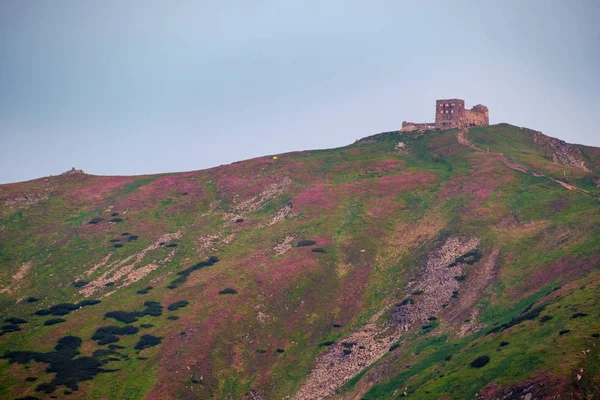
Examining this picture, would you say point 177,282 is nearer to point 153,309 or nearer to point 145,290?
point 145,290

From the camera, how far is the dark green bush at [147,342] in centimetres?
10978

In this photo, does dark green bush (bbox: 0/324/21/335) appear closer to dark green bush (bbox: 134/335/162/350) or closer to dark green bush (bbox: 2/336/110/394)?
dark green bush (bbox: 2/336/110/394)

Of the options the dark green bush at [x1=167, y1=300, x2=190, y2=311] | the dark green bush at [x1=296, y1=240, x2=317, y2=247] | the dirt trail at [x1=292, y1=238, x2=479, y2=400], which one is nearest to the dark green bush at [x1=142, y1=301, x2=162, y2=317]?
the dark green bush at [x1=167, y1=300, x2=190, y2=311]

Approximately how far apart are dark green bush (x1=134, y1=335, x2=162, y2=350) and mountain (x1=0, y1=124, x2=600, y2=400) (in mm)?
282

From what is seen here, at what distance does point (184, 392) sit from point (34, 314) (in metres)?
40.5

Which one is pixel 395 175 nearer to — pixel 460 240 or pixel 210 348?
pixel 460 240

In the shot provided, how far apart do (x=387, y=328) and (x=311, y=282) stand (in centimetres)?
1998

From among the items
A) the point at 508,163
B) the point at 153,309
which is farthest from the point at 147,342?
Result: the point at 508,163

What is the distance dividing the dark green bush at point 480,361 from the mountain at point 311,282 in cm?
61

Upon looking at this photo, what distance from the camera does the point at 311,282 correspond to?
127m

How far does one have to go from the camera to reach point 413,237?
140500 mm

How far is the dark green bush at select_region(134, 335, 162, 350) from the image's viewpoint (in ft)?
360

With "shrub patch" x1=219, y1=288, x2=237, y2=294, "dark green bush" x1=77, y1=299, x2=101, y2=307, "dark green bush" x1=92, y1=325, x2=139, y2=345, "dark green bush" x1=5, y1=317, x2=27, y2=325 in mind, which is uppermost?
"shrub patch" x1=219, y1=288, x2=237, y2=294

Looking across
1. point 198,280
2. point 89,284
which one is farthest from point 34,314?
point 198,280
